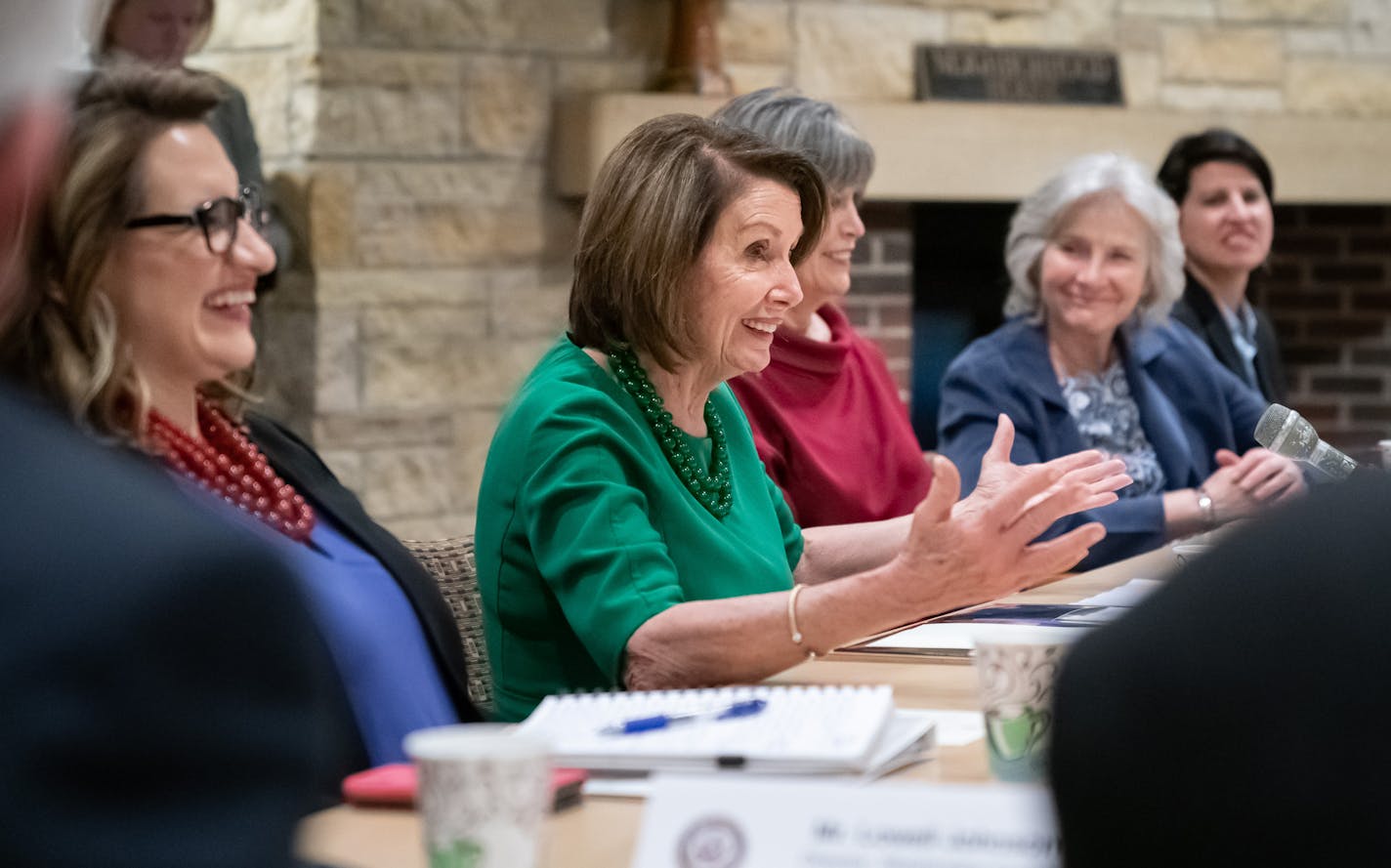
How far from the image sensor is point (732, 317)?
2045mm

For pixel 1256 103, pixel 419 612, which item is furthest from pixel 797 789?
pixel 1256 103

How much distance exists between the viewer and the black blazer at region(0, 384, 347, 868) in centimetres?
62

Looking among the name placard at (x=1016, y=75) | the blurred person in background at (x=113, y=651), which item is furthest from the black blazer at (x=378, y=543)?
the name placard at (x=1016, y=75)

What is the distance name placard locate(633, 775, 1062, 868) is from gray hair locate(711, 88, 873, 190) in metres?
1.76

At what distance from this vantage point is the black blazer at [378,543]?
182cm

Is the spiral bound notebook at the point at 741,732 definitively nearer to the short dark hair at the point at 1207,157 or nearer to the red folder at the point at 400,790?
the red folder at the point at 400,790

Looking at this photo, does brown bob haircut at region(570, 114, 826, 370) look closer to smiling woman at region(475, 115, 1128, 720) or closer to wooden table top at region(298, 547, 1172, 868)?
smiling woman at region(475, 115, 1128, 720)

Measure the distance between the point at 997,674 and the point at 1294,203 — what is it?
13.8 ft

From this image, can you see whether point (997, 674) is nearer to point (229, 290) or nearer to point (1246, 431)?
point (229, 290)

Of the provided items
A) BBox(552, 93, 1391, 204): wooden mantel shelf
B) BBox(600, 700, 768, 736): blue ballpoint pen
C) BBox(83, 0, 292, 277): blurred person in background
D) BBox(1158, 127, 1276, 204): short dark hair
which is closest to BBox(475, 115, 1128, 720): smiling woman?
BBox(600, 700, 768, 736): blue ballpoint pen

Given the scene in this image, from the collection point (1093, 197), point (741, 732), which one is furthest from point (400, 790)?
point (1093, 197)

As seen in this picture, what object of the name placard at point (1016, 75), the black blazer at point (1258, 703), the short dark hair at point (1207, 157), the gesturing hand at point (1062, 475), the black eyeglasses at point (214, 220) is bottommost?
the black blazer at point (1258, 703)

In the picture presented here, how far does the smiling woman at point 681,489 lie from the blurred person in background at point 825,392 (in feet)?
1.24

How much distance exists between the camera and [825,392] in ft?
9.05
